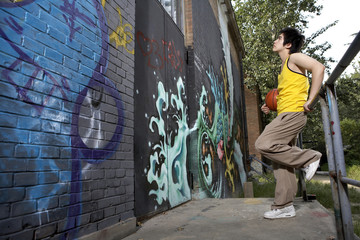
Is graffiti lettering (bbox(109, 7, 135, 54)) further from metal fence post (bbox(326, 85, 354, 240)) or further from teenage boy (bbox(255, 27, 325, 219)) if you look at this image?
metal fence post (bbox(326, 85, 354, 240))

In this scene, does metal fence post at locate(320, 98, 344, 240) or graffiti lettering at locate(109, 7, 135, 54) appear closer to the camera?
metal fence post at locate(320, 98, 344, 240)

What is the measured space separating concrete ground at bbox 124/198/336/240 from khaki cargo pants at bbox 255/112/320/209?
0.98ft

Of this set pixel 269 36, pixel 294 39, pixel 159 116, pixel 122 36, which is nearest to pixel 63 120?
pixel 122 36

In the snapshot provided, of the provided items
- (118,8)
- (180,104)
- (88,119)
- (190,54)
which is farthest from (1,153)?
(190,54)

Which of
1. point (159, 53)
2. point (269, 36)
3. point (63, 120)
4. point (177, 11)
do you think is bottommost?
point (63, 120)

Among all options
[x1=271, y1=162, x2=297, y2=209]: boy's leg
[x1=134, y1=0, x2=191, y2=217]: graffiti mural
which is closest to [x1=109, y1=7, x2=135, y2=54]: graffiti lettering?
[x1=134, y1=0, x2=191, y2=217]: graffiti mural

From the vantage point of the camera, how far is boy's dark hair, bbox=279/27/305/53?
3.15m

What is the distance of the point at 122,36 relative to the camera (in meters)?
2.76

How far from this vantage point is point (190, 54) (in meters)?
5.25

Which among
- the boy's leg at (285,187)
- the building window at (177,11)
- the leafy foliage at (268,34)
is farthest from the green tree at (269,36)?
the boy's leg at (285,187)

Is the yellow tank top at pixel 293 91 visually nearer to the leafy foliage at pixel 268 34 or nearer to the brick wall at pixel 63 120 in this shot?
the brick wall at pixel 63 120

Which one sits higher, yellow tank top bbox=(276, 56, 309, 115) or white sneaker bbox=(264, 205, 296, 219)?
yellow tank top bbox=(276, 56, 309, 115)

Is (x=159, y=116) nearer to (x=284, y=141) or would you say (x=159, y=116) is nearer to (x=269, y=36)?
(x=284, y=141)

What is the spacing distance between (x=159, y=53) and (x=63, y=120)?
2377 millimetres
